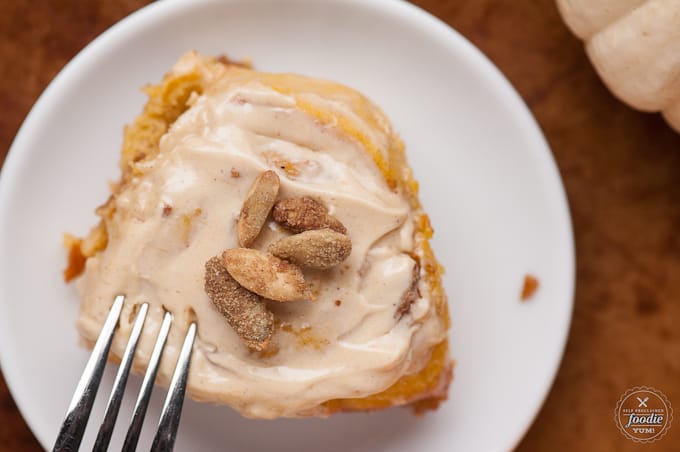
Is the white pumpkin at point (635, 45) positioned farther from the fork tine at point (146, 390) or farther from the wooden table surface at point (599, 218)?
the fork tine at point (146, 390)

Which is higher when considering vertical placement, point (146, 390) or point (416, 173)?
point (146, 390)

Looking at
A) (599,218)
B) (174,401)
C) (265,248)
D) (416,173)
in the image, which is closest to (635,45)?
(599,218)

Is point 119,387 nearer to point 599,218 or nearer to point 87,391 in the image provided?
point 87,391

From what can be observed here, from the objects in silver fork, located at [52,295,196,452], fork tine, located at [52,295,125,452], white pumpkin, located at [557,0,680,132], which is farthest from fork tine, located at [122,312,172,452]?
white pumpkin, located at [557,0,680,132]

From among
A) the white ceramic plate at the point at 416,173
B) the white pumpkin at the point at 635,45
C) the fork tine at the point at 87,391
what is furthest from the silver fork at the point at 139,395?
the white pumpkin at the point at 635,45

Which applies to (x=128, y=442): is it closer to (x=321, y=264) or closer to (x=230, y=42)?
(x=321, y=264)

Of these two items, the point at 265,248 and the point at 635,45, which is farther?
the point at 635,45

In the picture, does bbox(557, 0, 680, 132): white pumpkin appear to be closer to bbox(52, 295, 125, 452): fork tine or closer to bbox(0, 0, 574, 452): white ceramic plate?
bbox(0, 0, 574, 452): white ceramic plate
